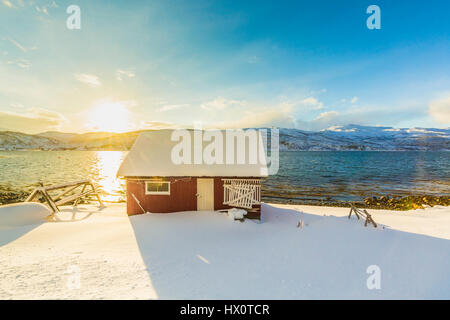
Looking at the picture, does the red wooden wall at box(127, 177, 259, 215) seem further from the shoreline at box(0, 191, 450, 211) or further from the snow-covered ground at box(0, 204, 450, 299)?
the shoreline at box(0, 191, 450, 211)

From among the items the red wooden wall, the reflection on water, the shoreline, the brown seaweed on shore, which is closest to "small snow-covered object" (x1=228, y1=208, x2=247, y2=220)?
the red wooden wall

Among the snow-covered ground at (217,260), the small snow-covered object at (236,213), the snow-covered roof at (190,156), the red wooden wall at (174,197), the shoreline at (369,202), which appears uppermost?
the snow-covered roof at (190,156)

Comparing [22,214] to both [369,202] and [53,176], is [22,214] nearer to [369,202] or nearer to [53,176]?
[369,202]

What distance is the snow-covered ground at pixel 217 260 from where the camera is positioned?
6.12 metres

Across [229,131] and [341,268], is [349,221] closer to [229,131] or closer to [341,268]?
[341,268]

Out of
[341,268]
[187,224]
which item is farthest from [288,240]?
[187,224]

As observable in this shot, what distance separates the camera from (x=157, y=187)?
14023mm

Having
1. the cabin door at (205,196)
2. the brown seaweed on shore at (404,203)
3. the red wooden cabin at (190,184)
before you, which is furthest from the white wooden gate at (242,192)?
the brown seaweed on shore at (404,203)

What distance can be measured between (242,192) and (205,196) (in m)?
2.72

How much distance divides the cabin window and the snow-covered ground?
2.06m

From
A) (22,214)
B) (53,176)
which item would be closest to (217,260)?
(22,214)

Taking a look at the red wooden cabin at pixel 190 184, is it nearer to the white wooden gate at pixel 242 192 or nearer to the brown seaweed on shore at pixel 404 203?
the white wooden gate at pixel 242 192

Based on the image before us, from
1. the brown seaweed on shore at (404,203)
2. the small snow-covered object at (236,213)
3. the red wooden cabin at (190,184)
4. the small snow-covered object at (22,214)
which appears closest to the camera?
the small snow-covered object at (22,214)

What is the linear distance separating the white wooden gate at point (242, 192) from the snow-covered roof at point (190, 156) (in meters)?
0.54
